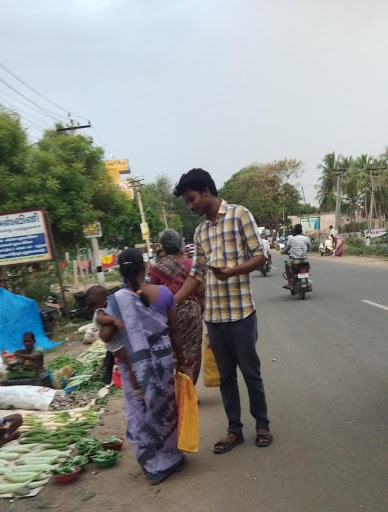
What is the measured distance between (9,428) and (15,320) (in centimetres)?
554

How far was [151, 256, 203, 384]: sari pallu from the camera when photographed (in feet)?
15.8

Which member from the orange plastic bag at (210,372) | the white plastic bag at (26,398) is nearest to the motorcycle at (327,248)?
the white plastic bag at (26,398)

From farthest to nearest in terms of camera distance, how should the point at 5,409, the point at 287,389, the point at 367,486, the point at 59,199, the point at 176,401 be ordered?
the point at 59,199, the point at 5,409, the point at 287,389, the point at 176,401, the point at 367,486

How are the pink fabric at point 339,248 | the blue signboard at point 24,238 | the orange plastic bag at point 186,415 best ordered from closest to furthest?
the orange plastic bag at point 186,415 < the blue signboard at point 24,238 < the pink fabric at point 339,248

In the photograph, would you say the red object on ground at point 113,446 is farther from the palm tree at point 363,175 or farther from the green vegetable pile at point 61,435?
the palm tree at point 363,175

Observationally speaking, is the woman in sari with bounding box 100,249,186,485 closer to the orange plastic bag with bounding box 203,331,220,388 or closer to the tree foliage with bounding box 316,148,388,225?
the orange plastic bag with bounding box 203,331,220,388

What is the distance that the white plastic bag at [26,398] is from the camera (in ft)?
19.7

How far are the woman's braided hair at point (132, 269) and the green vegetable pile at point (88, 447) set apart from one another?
60.4 inches

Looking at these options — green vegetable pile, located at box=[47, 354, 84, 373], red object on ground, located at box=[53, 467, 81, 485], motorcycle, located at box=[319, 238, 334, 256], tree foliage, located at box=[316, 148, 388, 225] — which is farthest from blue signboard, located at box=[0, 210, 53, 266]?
tree foliage, located at box=[316, 148, 388, 225]

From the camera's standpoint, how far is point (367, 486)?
3148mm

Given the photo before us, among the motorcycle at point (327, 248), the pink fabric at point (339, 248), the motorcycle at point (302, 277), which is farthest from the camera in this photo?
the motorcycle at point (327, 248)

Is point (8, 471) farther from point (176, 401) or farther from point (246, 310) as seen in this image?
point (246, 310)

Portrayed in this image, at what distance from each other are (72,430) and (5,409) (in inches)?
59.4

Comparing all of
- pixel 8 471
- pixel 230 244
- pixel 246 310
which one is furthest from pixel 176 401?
pixel 8 471
